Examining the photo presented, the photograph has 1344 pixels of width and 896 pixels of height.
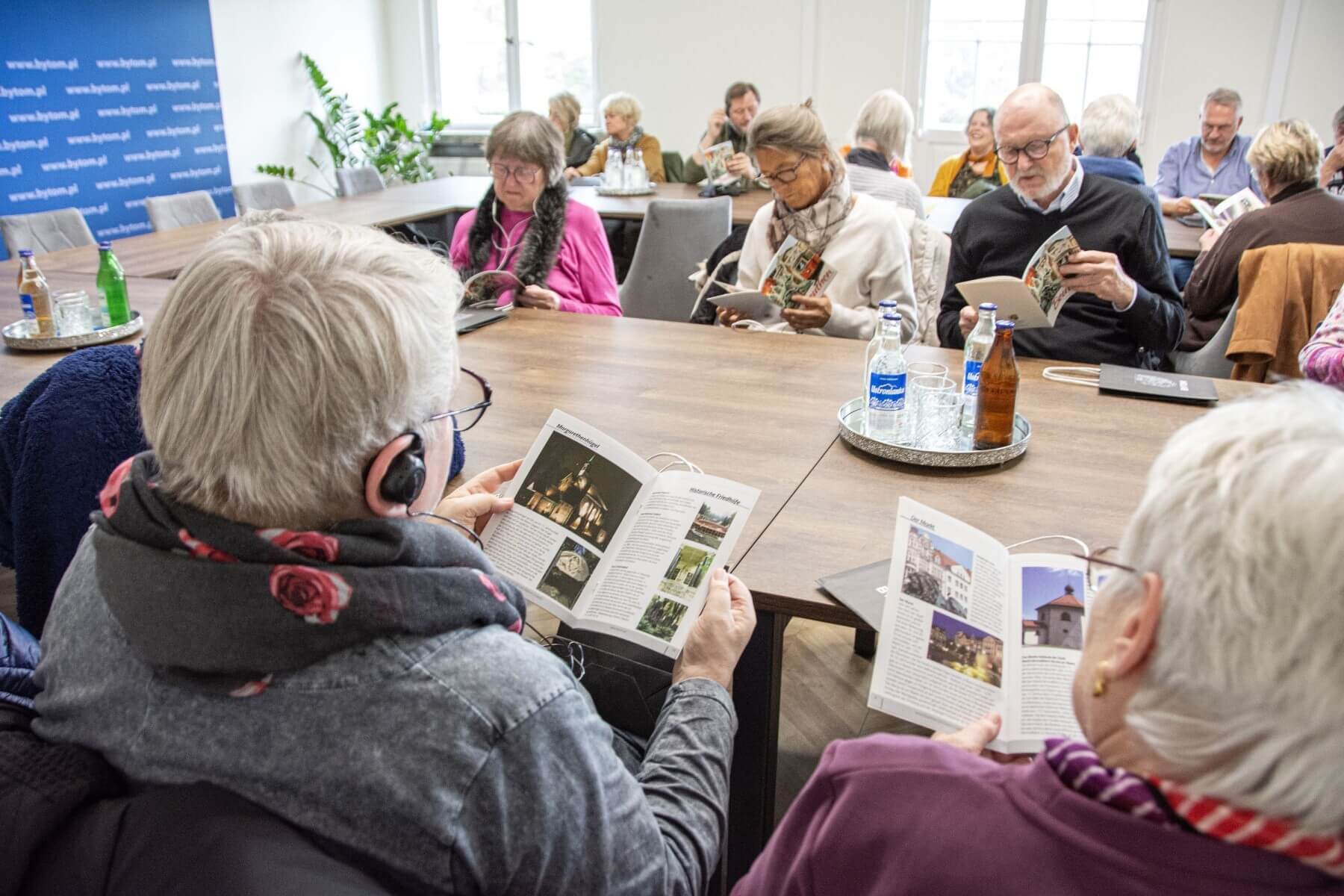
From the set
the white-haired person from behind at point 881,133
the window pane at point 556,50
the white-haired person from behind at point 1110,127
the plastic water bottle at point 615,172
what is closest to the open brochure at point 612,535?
the white-haired person from behind at point 881,133

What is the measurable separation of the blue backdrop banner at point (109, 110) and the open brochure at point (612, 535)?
222 inches

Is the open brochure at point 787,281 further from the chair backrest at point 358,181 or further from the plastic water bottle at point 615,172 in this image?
the chair backrest at point 358,181

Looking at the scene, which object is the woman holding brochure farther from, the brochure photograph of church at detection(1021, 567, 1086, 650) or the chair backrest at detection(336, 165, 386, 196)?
the chair backrest at detection(336, 165, 386, 196)

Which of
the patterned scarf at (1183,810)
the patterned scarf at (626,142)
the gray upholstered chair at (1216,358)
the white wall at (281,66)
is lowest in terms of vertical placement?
the gray upholstered chair at (1216,358)

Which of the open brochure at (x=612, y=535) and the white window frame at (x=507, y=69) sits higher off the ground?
the white window frame at (x=507, y=69)

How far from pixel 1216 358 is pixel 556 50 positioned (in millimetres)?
7335

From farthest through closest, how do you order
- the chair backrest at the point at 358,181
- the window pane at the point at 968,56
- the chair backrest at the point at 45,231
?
the window pane at the point at 968,56 → the chair backrest at the point at 358,181 → the chair backrest at the point at 45,231

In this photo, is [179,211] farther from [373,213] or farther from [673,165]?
[673,165]

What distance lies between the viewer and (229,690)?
2.66 ft

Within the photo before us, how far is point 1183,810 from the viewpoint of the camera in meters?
0.66

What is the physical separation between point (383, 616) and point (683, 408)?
4.41 ft

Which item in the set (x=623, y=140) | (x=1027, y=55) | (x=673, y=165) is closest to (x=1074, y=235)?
(x=623, y=140)

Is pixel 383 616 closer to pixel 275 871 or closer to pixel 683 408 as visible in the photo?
pixel 275 871

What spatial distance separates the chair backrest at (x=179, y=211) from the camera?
A: 15.8 feet
